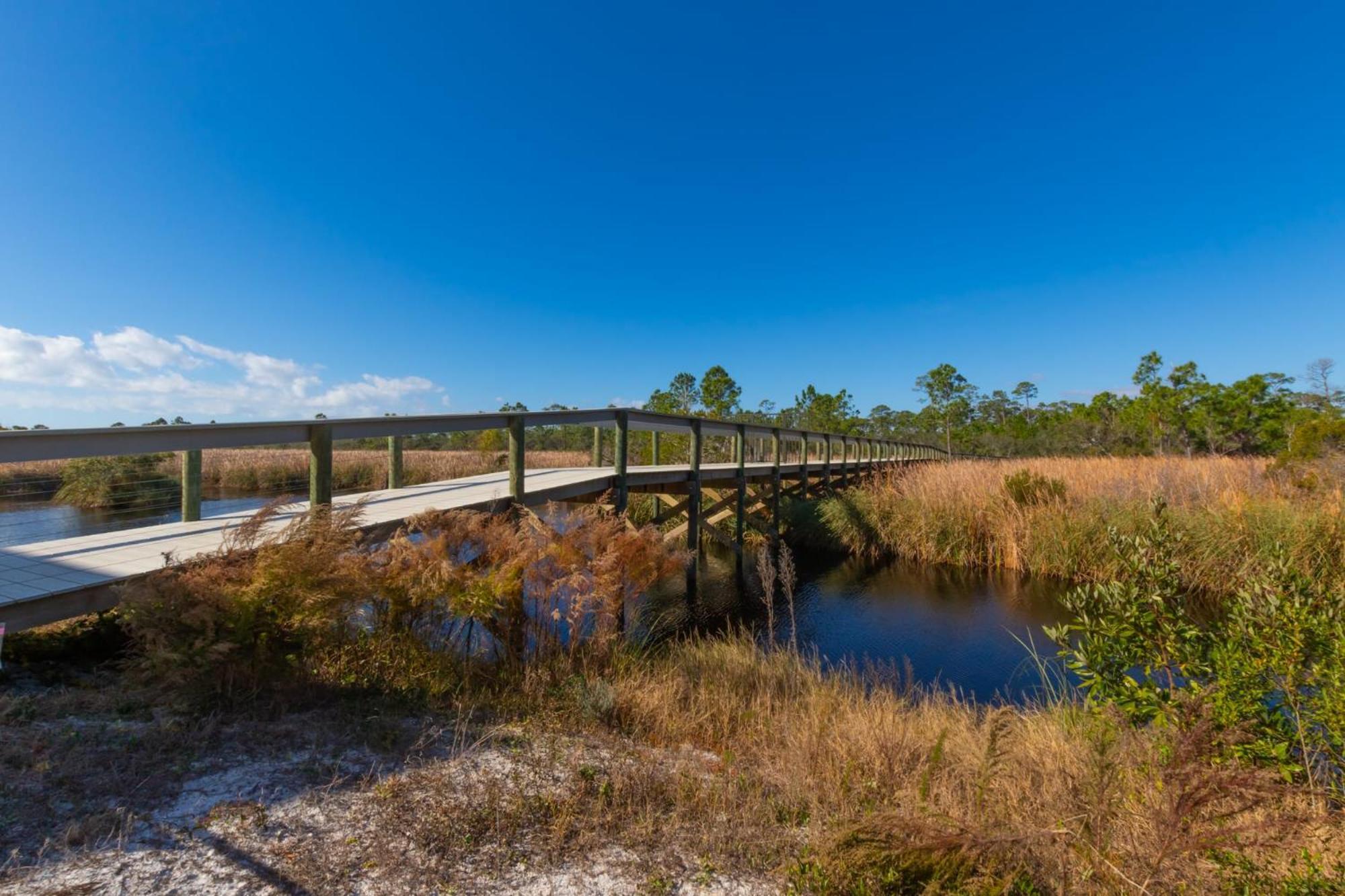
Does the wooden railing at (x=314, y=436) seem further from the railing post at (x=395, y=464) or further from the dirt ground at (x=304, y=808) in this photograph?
the dirt ground at (x=304, y=808)

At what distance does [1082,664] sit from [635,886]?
7.62ft

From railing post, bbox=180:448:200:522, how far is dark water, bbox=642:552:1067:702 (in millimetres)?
3991

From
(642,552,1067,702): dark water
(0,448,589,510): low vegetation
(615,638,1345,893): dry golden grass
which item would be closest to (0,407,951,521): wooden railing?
(642,552,1067,702): dark water

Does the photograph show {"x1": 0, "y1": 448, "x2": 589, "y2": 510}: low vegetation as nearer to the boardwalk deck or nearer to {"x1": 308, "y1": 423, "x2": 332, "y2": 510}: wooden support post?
the boardwalk deck

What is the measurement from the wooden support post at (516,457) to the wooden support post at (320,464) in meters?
1.61

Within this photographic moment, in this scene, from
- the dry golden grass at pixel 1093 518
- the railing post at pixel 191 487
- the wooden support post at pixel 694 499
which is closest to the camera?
the railing post at pixel 191 487

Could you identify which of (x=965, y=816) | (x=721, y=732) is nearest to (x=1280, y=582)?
(x=965, y=816)

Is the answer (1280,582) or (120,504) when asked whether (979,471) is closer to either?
(1280,582)

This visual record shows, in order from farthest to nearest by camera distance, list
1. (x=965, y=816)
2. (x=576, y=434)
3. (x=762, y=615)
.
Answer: (x=576, y=434) → (x=762, y=615) → (x=965, y=816)

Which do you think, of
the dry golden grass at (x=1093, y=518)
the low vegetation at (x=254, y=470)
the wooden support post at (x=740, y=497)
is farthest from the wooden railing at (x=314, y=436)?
the low vegetation at (x=254, y=470)

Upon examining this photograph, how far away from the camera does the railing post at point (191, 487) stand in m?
4.65

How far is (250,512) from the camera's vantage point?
5.40m

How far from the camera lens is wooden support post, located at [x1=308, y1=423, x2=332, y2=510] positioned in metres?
4.01

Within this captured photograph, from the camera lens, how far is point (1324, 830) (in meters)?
2.10
